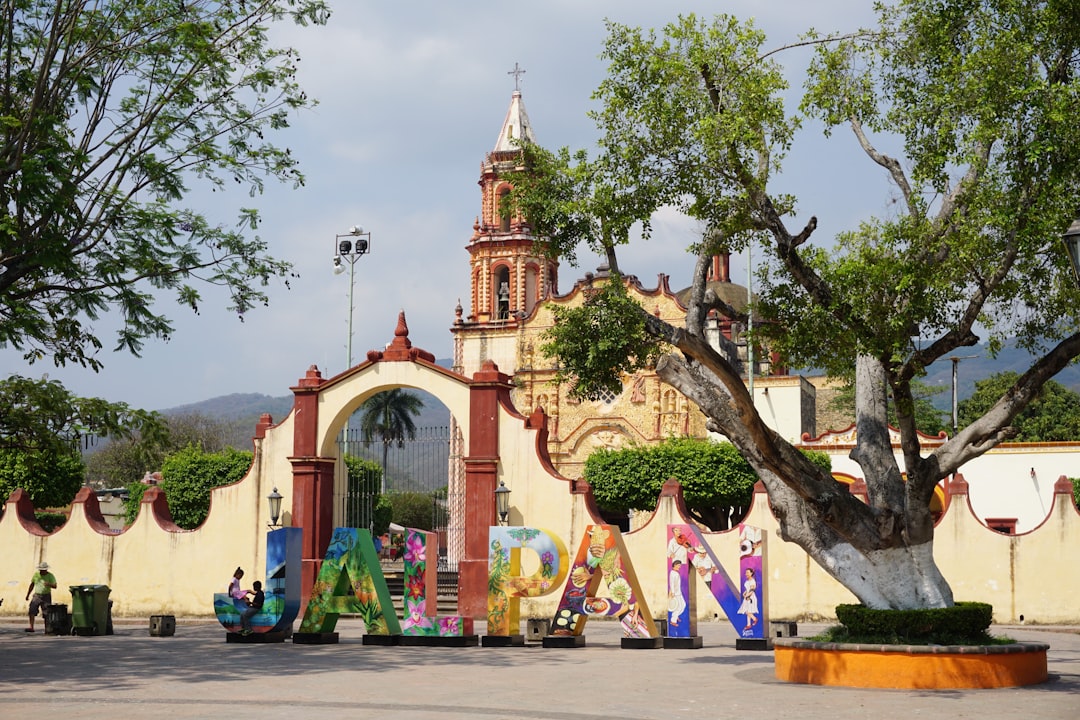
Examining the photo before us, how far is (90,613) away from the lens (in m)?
22.7

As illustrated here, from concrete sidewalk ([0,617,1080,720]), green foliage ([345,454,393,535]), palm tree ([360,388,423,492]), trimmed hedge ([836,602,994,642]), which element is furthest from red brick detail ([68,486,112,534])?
palm tree ([360,388,423,492])

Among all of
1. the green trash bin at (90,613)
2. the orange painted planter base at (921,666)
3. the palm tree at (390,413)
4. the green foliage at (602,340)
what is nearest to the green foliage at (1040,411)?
the palm tree at (390,413)

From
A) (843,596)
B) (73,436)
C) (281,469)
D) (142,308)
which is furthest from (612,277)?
(281,469)

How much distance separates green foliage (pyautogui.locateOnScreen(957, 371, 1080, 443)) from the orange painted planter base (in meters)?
44.2

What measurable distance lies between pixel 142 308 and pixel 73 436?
2573 mm

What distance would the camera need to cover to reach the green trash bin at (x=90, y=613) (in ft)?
74.4

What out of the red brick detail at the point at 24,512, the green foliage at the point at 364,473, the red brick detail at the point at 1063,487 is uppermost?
the green foliage at the point at 364,473

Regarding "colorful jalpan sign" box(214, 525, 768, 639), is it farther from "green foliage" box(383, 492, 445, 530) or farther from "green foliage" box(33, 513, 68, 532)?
"green foliage" box(383, 492, 445, 530)

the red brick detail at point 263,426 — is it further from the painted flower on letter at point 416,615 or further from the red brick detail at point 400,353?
the painted flower on letter at point 416,615

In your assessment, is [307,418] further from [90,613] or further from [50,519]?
[50,519]

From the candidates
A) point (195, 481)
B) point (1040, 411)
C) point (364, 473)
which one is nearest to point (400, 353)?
point (195, 481)

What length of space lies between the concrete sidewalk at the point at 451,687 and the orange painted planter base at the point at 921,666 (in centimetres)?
32

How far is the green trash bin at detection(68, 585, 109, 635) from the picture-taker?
74.4ft

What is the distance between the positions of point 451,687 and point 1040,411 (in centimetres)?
5500
